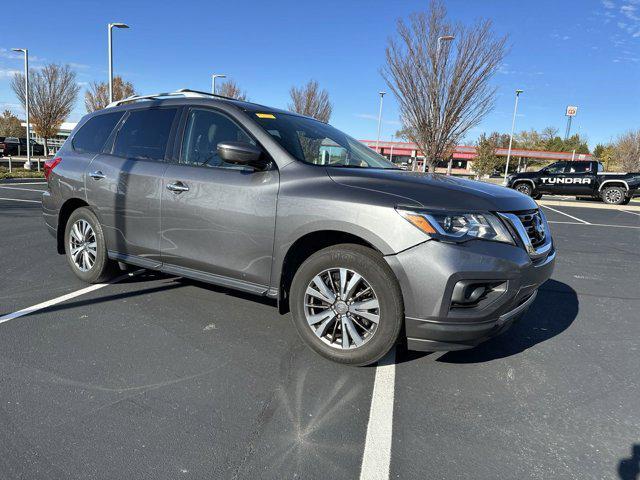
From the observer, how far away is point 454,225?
2863 millimetres

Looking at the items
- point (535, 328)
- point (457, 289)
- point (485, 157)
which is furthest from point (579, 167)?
point (485, 157)

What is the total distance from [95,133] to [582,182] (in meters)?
22.5

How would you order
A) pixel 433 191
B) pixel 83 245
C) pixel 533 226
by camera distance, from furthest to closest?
pixel 83 245
pixel 533 226
pixel 433 191

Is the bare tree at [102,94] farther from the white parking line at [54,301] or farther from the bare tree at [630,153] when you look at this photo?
the bare tree at [630,153]

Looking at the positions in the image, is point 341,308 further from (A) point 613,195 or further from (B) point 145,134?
(A) point 613,195

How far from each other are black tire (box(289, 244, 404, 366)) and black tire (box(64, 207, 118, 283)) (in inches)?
94.8

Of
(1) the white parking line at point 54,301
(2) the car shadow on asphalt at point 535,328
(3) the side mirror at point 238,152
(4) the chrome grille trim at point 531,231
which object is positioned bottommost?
(1) the white parking line at point 54,301

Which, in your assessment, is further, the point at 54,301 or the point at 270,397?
the point at 54,301

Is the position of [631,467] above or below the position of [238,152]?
below

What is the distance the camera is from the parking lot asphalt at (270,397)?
2.25 metres

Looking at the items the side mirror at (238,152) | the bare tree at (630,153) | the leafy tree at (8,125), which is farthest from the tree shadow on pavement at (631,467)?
the leafy tree at (8,125)

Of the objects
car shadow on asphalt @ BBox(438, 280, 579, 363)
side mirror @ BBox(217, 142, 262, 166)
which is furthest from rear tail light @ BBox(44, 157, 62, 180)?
car shadow on asphalt @ BBox(438, 280, 579, 363)

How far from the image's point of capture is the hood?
9.62 ft

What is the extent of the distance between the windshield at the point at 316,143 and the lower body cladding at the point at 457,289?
1.23m
